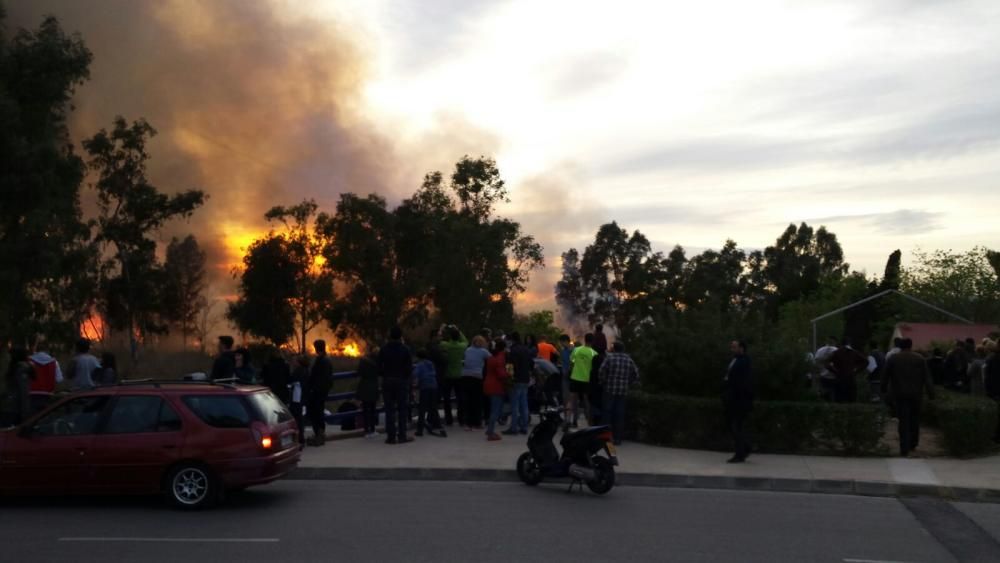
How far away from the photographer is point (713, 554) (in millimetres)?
8922

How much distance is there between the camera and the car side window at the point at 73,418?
37.0 ft

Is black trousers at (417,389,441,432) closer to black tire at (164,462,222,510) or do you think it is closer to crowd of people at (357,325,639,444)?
crowd of people at (357,325,639,444)

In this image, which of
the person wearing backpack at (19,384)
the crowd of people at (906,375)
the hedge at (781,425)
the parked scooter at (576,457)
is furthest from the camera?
the hedge at (781,425)

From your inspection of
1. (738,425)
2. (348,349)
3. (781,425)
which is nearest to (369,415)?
(738,425)

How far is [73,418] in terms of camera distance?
11336 millimetres

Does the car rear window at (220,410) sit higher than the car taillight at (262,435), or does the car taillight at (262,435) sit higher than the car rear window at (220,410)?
the car rear window at (220,410)

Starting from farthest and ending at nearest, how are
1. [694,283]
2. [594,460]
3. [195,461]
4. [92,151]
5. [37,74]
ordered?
[694,283], [92,151], [37,74], [594,460], [195,461]

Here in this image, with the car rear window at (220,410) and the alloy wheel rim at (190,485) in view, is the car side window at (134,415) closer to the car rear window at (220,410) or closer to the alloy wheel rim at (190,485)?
the car rear window at (220,410)

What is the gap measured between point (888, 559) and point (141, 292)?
1826 inches

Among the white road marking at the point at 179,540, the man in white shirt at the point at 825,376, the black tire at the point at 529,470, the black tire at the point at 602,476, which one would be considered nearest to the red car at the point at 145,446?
the white road marking at the point at 179,540

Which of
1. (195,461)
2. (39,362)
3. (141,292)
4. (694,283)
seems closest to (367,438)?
(39,362)

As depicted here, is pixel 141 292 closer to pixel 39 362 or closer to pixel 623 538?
pixel 39 362

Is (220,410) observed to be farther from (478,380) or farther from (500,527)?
(478,380)

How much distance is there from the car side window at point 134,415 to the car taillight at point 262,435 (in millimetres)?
1169
